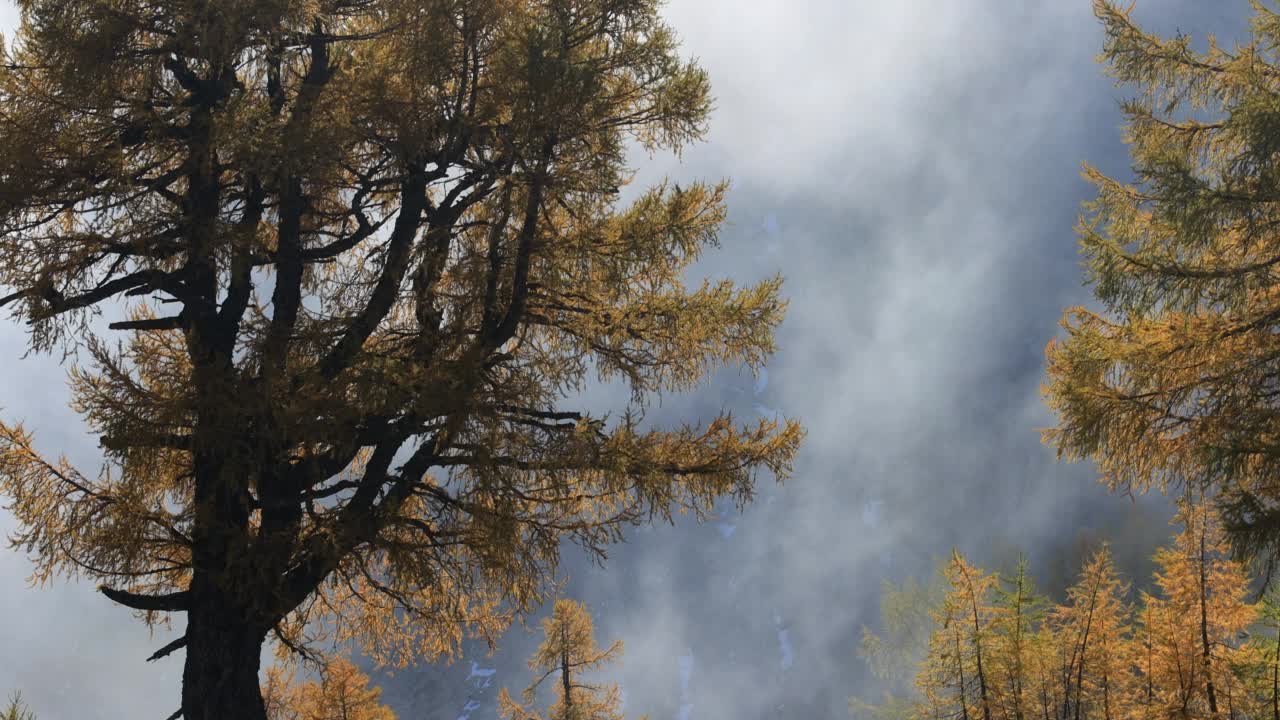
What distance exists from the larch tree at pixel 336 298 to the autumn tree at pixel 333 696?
5239 millimetres

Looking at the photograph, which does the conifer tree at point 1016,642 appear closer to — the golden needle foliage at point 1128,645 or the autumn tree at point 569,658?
the golden needle foliage at point 1128,645

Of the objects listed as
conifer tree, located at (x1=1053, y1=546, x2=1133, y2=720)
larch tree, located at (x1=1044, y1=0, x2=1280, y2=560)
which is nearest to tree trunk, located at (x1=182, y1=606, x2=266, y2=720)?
larch tree, located at (x1=1044, y1=0, x2=1280, y2=560)

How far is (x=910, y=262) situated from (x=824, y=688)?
92.5 m

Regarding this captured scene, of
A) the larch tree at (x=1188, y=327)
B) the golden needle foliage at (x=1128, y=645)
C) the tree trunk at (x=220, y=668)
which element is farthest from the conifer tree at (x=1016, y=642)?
the tree trunk at (x=220, y=668)

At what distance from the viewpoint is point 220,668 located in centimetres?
510

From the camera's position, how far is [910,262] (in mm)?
160125

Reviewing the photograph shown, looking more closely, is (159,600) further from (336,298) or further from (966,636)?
(966,636)

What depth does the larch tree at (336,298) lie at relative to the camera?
5.02m

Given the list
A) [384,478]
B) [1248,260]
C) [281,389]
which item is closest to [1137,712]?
[1248,260]

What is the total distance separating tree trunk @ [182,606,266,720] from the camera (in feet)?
16.6

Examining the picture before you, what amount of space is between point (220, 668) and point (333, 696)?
6.89 meters

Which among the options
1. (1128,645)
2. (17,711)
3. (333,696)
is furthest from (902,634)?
(17,711)

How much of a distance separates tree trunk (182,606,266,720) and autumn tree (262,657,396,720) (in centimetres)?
604

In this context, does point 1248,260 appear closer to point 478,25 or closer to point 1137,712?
point 1137,712
